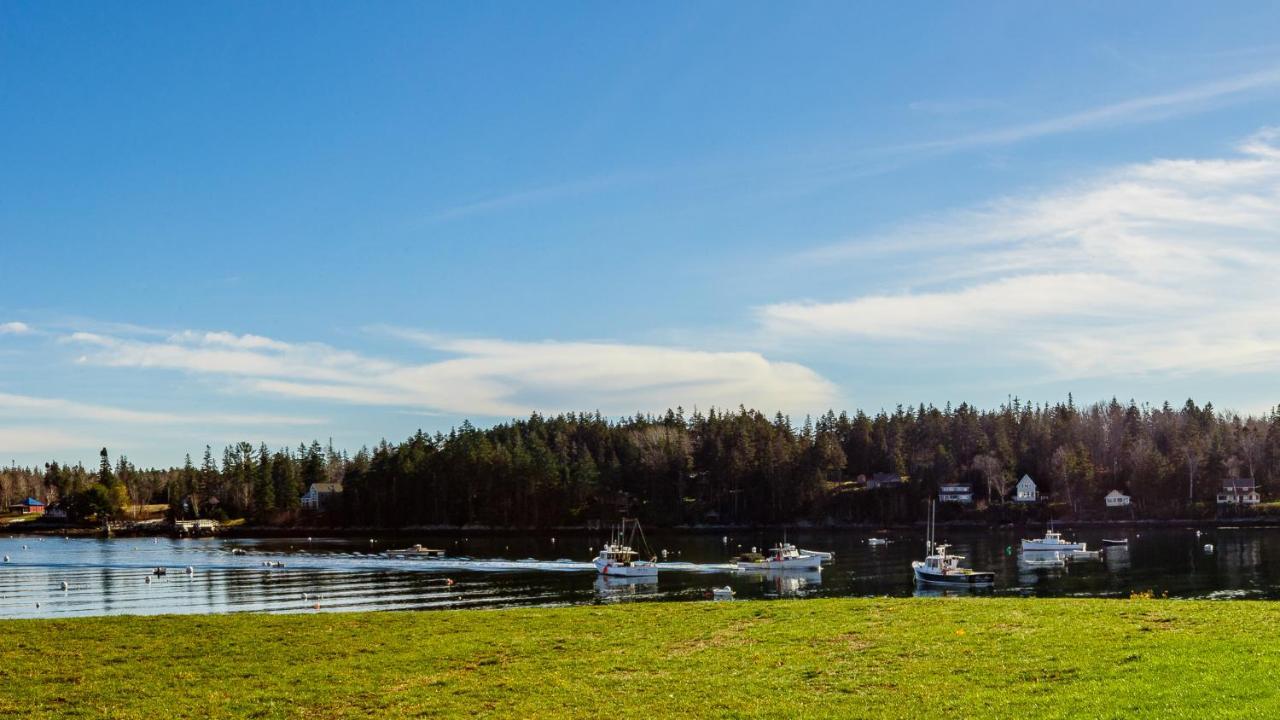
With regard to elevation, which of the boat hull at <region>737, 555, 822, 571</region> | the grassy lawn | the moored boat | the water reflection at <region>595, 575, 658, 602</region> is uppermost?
the grassy lawn

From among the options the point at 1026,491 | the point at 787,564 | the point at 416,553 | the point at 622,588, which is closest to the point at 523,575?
the point at 622,588

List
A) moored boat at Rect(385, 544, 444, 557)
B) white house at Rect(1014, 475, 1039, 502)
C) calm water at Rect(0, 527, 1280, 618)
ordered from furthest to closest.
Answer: white house at Rect(1014, 475, 1039, 502) < moored boat at Rect(385, 544, 444, 557) < calm water at Rect(0, 527, 1280, 618)

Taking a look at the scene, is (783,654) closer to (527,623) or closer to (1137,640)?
(1137,640)

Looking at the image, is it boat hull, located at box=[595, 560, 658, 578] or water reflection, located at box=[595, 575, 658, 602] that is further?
boat hull, located at box=[595, 560, 658, 578]

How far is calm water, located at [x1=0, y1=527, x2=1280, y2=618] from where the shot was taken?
74688 millimetres

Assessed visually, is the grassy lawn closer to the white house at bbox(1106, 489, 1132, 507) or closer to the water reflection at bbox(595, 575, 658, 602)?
the water reflection at bbox(595, 575, 658, 602)

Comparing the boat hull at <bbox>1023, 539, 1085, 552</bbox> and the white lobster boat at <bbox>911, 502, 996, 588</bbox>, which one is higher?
the white lobster boat at <bbox>911, 502, 996, 588</bbox>

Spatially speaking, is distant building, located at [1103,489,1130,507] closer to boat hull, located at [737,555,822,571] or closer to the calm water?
the calm water

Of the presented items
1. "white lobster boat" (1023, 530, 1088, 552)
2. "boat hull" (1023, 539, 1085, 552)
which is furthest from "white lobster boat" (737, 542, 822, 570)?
"white lobster boat" (1023, 530, 1088, 552)

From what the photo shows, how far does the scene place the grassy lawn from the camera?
20.0 metres

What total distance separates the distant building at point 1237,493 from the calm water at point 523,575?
92.6 ft

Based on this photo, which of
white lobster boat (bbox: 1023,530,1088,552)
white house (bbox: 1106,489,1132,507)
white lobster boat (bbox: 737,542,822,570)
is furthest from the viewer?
white house (bbox: 1106,489,1132,507)

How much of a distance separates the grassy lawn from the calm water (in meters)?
38.3

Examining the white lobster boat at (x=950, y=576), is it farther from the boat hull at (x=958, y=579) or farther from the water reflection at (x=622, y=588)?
the water reflection at (x=622, y=588)
